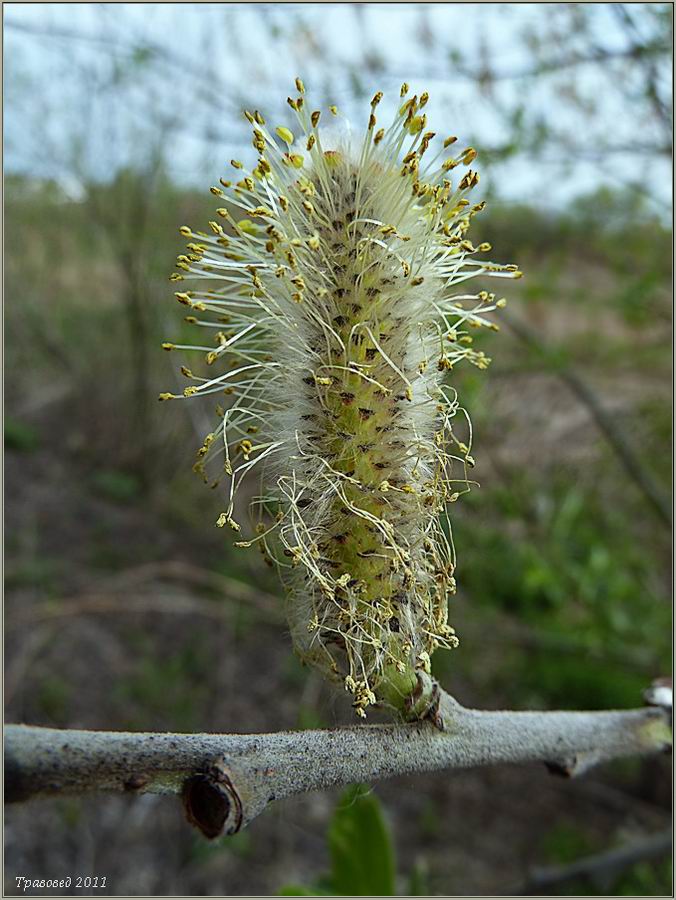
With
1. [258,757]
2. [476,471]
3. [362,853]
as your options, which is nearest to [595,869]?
[362,853]

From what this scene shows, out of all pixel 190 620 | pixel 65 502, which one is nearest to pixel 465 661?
pixel 190 620

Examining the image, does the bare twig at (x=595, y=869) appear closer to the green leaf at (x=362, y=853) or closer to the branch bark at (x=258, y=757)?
the green leaf at (x=362, y=853)

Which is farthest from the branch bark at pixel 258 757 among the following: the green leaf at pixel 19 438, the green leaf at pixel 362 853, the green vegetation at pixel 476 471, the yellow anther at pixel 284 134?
the green leaf at pixel 19 438

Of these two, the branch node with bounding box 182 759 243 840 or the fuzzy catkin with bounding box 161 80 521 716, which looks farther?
the fuzzy catkin with bounding box 161 80 521 716

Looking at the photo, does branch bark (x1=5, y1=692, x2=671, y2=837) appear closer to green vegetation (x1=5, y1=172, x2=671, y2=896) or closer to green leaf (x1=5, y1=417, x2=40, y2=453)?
green vegetation (x1=5, y1=172, x2=671, y2=896)

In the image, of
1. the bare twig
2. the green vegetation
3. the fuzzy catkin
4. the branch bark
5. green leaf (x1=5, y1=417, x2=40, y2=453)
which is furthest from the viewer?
green leaf (x1=5, y1=417, x2=40, y2=453)

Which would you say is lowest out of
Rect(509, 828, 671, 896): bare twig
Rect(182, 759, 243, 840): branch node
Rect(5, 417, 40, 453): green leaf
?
Rect(509, 828, 671, 896): bare twig

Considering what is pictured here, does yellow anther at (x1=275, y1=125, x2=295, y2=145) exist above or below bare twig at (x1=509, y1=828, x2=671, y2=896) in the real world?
above

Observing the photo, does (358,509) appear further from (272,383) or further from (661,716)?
(661,716)

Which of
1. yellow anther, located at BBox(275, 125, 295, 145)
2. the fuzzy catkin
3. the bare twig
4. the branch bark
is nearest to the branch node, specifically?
the branch bark
